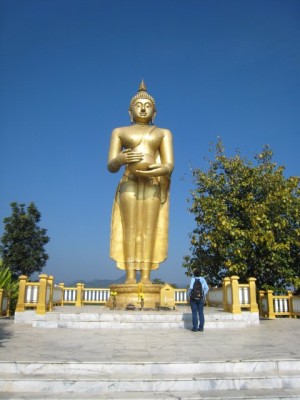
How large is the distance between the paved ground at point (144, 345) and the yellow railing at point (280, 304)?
15.0ft

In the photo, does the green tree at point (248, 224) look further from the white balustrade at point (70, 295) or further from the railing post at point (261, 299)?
the white balustrade at point (70, 295)

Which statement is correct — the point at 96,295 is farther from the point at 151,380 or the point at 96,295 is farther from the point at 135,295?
the point at 151,380

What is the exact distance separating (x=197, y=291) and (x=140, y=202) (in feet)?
14.8

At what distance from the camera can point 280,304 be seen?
508 inches

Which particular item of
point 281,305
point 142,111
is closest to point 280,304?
point 281,305

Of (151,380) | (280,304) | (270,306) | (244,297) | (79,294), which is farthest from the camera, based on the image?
(79,294)

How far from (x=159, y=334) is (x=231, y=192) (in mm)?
7609

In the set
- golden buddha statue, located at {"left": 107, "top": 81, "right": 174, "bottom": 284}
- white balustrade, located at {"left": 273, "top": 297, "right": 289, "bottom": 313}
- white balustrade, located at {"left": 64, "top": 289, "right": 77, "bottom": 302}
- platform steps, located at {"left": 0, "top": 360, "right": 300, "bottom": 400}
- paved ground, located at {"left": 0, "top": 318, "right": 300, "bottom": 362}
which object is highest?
golden buddha statue, located at {"left": 107, "top": 81, "right": 174, "bottom": 284}

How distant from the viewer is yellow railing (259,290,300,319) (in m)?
12.6

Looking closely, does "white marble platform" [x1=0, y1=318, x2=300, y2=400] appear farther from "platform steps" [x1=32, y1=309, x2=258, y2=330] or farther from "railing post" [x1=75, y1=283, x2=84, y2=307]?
"railing post" [x1=75, y1=283, x2=84, y2=307]

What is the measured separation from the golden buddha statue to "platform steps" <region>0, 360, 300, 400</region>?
656cm

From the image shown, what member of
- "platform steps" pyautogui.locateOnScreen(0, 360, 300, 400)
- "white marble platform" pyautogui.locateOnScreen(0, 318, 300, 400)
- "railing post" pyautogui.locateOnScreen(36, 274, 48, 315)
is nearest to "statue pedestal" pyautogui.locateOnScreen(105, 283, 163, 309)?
"railing post" pyautogui.locateOnScreen(36, 274, 48, 315)

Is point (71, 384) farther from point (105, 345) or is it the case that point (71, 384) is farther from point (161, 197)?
point (161, 197)

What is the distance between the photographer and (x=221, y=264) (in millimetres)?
13992
